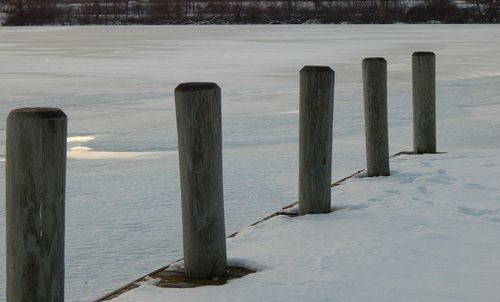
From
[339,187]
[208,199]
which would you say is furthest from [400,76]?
[208,199]

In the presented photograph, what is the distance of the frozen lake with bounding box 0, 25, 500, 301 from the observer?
477cm

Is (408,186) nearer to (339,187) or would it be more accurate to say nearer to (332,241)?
(339,187)

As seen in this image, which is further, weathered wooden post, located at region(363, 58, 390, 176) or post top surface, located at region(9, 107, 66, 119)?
weathered wooden post, located at region(363, 58, 390, 176)

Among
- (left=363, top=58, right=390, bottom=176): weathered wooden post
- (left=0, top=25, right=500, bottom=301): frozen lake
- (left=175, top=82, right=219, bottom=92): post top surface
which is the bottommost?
(left=0, top=25, right=500, bottom=301): frozen lake

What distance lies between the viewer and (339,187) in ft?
18.1

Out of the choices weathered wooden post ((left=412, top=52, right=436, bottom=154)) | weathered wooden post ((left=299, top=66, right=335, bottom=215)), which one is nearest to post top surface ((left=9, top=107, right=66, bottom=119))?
weathered wooden post ((left=299, top=66, right=335, bottom=215))

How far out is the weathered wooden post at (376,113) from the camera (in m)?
5.64

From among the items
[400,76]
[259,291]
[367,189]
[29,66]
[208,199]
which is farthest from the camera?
[29,66]

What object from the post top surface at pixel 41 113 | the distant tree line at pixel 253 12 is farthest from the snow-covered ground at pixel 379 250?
the distant tree line at pixel 253 12

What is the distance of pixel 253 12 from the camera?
5291cm

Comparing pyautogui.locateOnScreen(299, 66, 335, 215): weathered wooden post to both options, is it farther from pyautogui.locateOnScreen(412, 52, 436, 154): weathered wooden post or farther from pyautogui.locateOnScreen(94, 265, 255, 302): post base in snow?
pyautogui.locateOnScreen(412, 52, 436, 154): weathered wooden post

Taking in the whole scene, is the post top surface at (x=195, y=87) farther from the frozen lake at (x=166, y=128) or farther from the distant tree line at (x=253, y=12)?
the distant tree line at (x=253, y=12)

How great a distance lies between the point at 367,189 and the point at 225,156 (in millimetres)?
2224

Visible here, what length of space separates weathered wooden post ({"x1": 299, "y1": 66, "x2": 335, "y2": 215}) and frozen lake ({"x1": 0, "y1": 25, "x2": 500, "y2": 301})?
1.90ft
